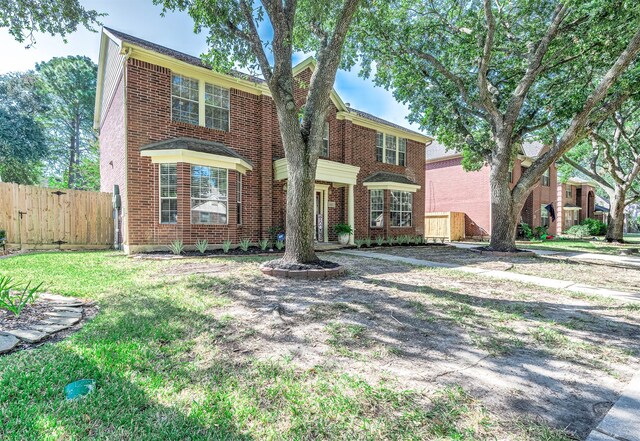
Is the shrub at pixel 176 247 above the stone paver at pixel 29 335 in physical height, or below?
above

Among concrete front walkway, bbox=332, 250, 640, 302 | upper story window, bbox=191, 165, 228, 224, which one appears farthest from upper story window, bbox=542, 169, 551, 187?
upper story window, bbox=191, 165, 228, 224

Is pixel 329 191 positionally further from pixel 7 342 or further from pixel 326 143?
pixel 7 342

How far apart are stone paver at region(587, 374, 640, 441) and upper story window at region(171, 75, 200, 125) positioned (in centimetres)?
1080

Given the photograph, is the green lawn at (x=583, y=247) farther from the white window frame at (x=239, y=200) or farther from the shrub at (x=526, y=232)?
the white window frame at (x=239, y=200)

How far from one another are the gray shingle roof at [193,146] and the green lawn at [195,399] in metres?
6.81

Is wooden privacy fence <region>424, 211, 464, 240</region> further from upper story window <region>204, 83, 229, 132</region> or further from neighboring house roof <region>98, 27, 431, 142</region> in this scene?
upper story window <region>204, 83, 229, 132</region>

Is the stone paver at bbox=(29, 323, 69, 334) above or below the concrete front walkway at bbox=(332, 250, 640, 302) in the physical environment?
above

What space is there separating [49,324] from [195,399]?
2370 mm

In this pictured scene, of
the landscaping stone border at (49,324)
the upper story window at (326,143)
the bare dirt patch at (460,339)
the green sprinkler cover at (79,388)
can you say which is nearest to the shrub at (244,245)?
the bare dirt patch at (460,339)

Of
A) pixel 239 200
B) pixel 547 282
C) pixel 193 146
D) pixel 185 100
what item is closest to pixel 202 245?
pixel 239 200

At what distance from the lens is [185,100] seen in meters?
9.70

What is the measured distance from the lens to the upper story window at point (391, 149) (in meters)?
15.0

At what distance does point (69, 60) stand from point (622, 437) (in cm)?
3158

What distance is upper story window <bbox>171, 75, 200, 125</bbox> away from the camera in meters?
9.53
